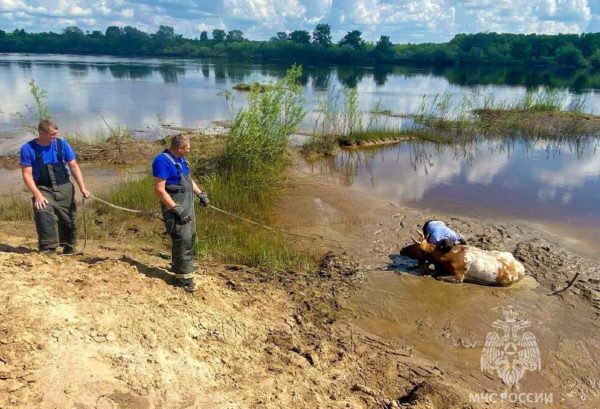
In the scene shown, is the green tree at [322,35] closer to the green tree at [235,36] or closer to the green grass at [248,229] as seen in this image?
the green tree at [235,36]

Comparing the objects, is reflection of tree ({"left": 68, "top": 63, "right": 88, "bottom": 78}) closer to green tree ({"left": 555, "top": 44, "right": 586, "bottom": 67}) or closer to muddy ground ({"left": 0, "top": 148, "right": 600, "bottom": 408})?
muddy ground ({"left": 0, "top": 148, "right": 600, "bottom": 408})

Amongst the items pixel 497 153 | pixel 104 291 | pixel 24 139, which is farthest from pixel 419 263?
pixel 24 139

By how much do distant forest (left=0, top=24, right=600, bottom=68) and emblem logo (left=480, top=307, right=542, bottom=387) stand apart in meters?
73.4

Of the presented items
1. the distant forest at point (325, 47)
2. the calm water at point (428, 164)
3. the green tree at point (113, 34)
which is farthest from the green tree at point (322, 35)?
the calm water at point (428, 164)

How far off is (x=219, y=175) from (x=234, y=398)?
6.93 metres

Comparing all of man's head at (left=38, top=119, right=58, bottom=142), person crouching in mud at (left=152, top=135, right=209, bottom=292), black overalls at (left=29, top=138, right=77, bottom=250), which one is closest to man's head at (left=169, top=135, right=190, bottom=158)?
person crouching in mud at (left=152, top=135, right=209, bottom=292)

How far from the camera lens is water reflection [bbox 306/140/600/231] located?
9.97 metres

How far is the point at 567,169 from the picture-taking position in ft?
44.6

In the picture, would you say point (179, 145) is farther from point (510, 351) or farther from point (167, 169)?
point (510, 351)

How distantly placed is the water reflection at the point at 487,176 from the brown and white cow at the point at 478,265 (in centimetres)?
357

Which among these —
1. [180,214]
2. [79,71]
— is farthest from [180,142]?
[79,71]

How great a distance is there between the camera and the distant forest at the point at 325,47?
68.1 m

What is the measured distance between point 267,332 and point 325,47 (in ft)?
264

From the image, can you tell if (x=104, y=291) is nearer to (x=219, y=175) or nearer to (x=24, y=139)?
(x=219, y=175)
